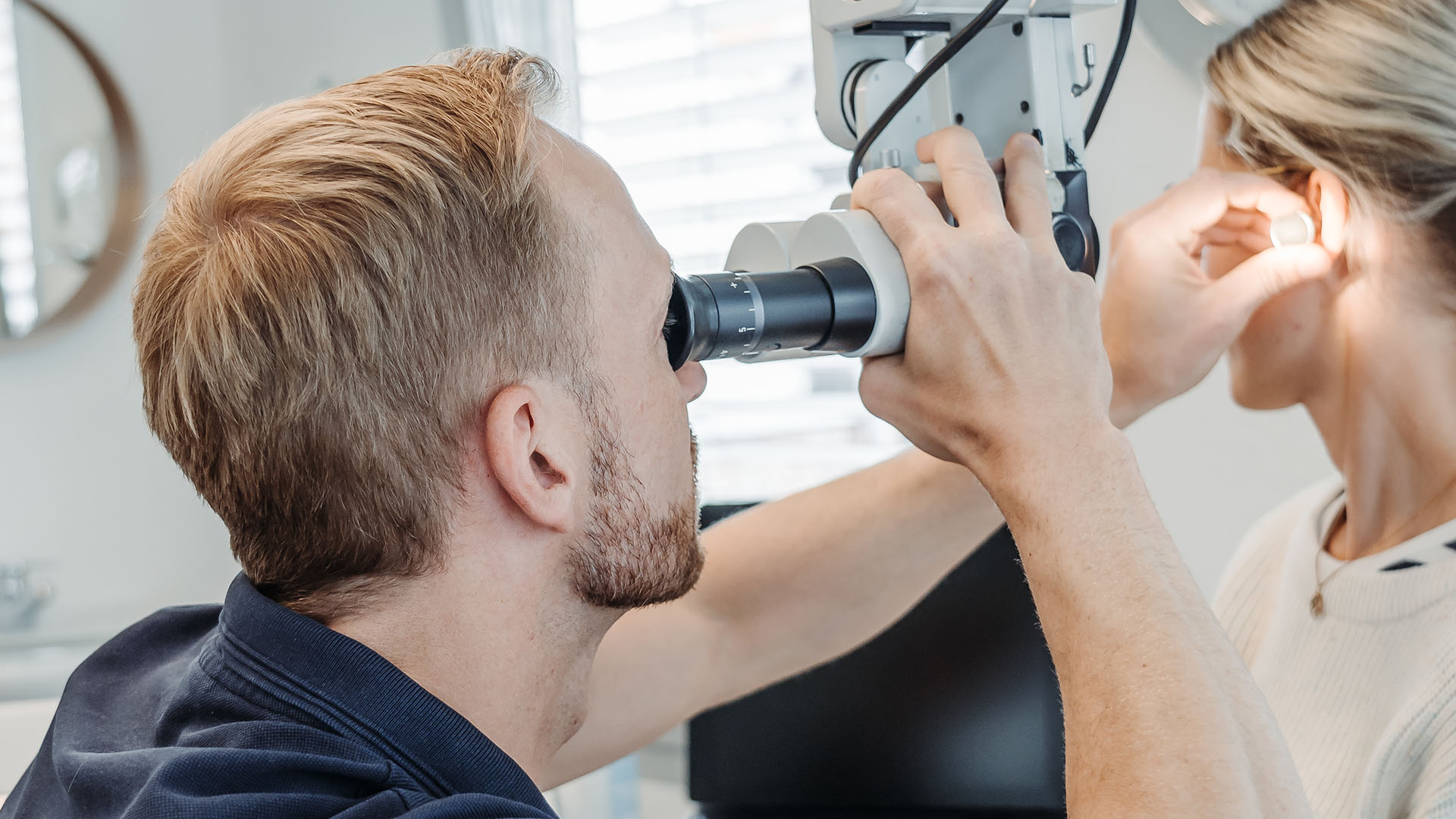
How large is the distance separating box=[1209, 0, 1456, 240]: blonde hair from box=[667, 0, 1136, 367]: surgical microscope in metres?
0.19

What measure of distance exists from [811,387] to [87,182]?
64.8 inches

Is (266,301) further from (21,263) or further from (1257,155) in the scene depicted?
(21,263)

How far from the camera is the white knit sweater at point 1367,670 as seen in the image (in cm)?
92

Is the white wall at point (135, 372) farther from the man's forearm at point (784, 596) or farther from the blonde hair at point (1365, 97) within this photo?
the blonde hair at point (1365, 97)

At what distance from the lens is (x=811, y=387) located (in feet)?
7.13

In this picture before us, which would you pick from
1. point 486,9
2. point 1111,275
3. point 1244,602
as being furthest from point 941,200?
point 486,9

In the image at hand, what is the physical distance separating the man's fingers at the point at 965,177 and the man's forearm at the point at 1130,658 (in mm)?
178

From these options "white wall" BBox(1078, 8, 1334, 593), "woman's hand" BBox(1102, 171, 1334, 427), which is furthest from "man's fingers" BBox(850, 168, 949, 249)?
"white wall" BBox(1078, 8, 1334, 593)

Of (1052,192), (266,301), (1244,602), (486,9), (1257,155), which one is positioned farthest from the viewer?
(486,9)

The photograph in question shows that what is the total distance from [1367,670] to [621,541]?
68 centimetres

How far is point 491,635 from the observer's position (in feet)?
2.73

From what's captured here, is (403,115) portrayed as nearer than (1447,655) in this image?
Yes

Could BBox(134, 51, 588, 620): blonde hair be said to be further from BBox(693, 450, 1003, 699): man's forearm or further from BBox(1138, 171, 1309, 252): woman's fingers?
BBox(1138, 171, 1309, 252): woman's fingers

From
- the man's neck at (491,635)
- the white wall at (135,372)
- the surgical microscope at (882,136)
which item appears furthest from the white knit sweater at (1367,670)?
the white wall at (135,372)
